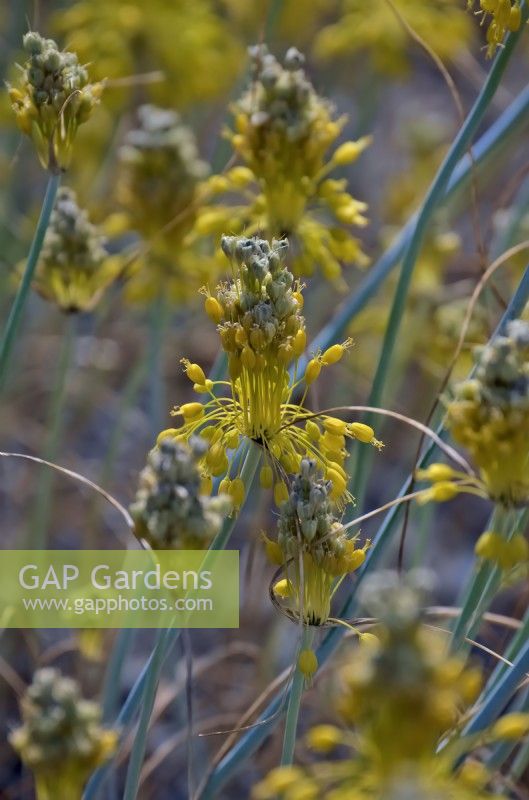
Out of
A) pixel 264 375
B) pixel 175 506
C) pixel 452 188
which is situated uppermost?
pixel 452 188

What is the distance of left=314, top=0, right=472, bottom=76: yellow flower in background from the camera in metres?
2.83

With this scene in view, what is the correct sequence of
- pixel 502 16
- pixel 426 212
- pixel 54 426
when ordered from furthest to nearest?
pixel 54 426 < pixel 426 212 < pixel 502 16

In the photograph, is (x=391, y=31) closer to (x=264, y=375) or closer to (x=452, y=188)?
(x=452, y=188)

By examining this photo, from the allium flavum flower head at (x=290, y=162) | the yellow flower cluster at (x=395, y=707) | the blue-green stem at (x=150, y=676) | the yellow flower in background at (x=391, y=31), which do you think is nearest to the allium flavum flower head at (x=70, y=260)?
the allium flavum flower head at (x=290, y=162)

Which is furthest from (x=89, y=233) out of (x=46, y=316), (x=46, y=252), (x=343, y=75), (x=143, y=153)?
(x=343, y=75)

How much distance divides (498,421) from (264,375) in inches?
12.5

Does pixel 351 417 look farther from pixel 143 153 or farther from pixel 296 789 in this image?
pixel 296 789

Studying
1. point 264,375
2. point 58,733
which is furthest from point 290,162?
point 58,733

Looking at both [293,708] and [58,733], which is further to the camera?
[293,708]

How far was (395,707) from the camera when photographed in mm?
821

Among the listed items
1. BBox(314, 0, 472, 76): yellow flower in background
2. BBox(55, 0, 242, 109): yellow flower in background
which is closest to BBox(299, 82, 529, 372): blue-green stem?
BBox(314, 0, 472, 76): yellow flower in background

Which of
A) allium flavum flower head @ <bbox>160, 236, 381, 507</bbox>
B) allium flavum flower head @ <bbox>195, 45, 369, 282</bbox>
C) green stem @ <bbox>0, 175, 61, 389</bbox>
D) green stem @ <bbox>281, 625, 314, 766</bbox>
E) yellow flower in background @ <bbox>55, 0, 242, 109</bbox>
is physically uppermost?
yellow flower in background @ <bbox>55, 0, 242, 109</bbox>

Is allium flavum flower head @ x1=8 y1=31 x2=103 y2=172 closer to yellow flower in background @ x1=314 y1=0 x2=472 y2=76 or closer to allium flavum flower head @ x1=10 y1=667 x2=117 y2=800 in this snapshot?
allium flavum flower head @ x1=10 y1=667 x2=117 y2=800

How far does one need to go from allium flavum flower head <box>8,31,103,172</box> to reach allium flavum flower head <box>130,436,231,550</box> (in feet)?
1.65
